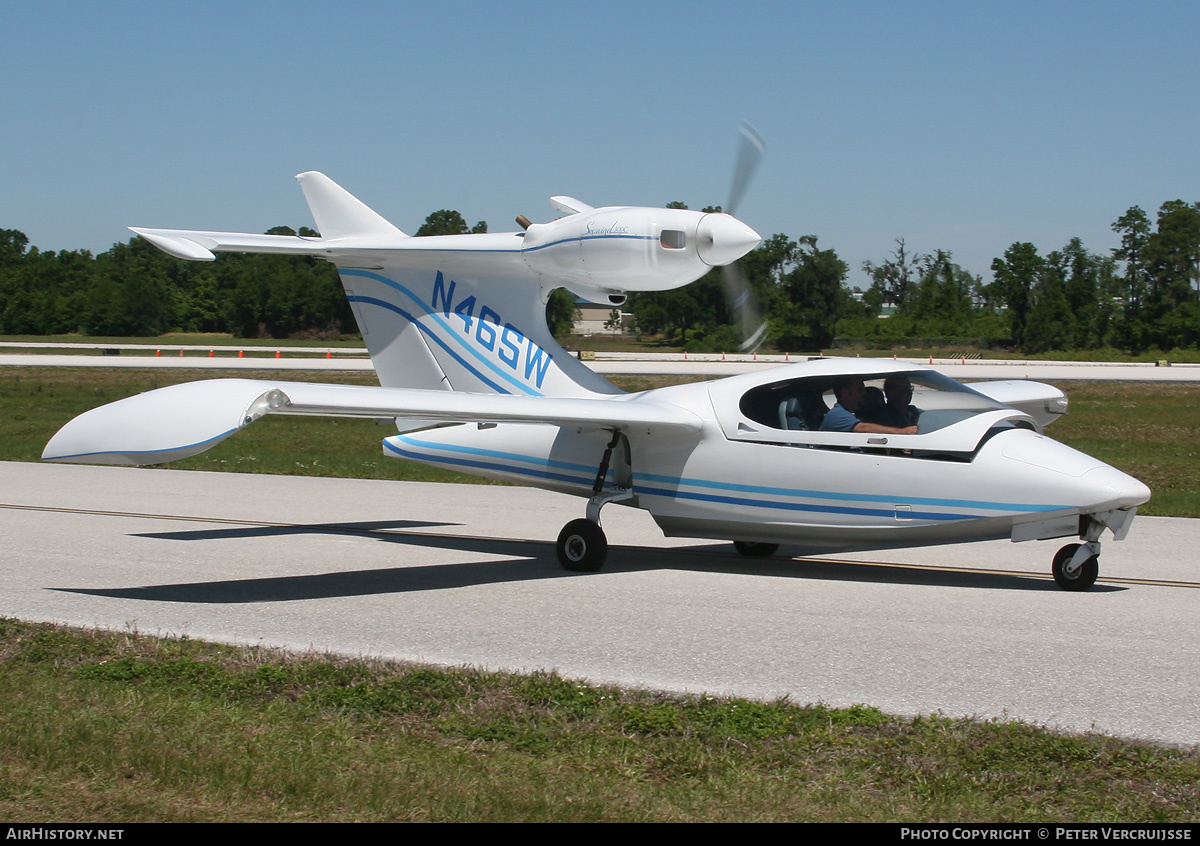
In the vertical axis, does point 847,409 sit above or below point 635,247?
below

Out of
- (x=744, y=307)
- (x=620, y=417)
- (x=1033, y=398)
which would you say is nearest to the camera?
(x=620, y=417)

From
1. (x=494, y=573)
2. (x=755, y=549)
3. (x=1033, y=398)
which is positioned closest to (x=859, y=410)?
(x=755, y=549)

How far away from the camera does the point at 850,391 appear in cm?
1038

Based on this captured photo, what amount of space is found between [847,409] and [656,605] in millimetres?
2506

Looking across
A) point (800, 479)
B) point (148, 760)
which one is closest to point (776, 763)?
point (148, 760)

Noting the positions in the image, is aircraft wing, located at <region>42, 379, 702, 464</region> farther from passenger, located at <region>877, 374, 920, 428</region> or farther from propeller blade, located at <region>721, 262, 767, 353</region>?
passenger, located at <region>877, 374, 920, 428</region>

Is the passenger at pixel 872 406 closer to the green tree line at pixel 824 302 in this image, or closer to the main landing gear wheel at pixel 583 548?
the main landing gear wheel at pixel 583 548

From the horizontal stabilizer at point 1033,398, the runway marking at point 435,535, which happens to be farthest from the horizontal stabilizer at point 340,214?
the horizontal stabilizer at point 1033,398

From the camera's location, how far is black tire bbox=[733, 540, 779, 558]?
40.2 feet

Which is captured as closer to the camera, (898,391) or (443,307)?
(898,391)

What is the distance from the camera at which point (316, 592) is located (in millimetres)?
10141

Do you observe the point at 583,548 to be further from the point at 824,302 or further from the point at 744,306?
the point at 824,302

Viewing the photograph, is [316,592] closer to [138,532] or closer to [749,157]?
[138,532]

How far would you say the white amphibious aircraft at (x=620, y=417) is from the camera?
942 cm
